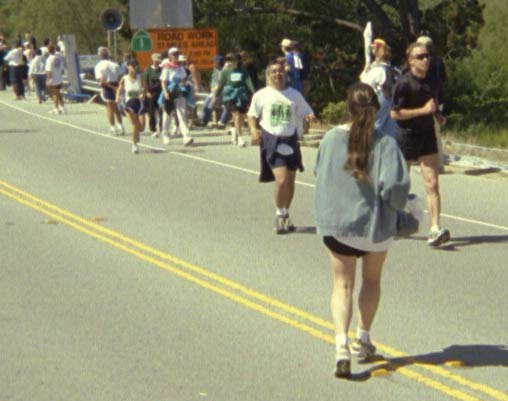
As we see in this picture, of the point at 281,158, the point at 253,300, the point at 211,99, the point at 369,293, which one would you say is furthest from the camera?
the point at 211,99

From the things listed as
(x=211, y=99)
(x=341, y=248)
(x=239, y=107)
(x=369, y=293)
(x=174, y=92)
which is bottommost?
(x=211, y=99)

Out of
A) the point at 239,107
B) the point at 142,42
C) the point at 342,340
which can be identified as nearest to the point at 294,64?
the point at 239,107

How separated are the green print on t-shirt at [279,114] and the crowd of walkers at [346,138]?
1cm

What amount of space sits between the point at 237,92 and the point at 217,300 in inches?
529

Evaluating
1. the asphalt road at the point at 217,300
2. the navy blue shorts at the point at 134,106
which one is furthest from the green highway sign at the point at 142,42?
the asphalt road at the point at 217,300

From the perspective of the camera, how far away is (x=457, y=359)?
25.7ft

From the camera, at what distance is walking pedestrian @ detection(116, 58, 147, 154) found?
2155 cm

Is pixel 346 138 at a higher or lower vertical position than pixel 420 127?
higher

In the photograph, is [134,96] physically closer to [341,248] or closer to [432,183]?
[432,183]

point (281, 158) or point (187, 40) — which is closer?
point (281, 158)

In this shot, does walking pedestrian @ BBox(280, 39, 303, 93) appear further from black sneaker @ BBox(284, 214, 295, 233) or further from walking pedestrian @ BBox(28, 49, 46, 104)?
walking pedestrian @ BBox(28, 49, 46, 104)

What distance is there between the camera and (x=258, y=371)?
7562 millimetres

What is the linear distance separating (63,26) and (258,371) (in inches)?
2345

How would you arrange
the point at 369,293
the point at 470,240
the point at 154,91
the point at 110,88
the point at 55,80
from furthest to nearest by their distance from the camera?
the point at 55,80, the point at 110,88, the point at 154,91, the point at 470,240, the point at 369,293
